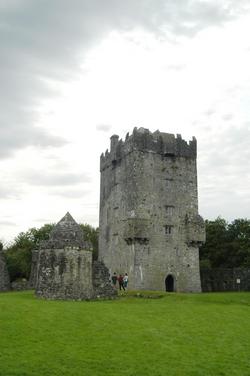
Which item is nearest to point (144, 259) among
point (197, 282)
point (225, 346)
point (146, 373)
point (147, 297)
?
point (197, 282)

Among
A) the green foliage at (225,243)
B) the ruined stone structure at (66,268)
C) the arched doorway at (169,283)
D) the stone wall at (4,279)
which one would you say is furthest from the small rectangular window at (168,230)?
the green foliage at (225,243)

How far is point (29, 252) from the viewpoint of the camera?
66750 millimetres

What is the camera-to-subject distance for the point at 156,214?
43.2 m

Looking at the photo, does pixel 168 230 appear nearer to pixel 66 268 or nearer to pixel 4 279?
pixel 4 279

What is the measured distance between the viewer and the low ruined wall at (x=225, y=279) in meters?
49.2

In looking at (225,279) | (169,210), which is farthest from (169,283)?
(225,279)

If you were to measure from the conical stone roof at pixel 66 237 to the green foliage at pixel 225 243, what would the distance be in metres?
36.4

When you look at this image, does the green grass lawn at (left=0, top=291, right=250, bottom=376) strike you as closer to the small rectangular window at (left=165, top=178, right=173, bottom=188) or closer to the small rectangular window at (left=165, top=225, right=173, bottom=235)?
the small rectangular window at (left=165, top=225, right=173, bottom=235)

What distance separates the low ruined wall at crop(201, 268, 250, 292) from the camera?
161 feet

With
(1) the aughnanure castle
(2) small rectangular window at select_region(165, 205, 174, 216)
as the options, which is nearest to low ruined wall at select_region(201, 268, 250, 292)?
(1) the aughnanure castle

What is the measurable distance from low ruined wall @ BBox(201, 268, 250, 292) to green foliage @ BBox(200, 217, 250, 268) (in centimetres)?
1106

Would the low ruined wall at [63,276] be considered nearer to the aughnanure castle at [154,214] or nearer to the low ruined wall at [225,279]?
the aughnanure castle at [154,214]

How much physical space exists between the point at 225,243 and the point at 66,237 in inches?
1636

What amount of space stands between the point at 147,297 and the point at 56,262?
24.4 feet
